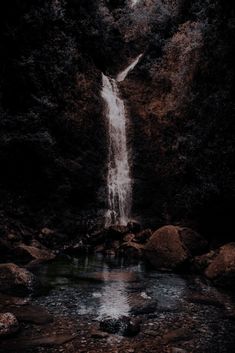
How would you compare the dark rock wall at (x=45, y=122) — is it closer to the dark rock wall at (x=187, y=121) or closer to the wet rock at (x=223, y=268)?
the dark rock wall at (x=187, y=121)

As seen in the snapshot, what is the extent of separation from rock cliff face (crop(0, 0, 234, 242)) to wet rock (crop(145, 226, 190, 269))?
8.09 feet

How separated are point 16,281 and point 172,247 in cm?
511

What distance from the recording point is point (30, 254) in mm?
12422

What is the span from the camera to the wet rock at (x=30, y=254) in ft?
40.0

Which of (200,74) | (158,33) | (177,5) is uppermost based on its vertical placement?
(177,5)

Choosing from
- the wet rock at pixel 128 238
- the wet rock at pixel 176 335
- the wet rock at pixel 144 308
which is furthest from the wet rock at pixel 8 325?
the wet rock at pixel 128 238

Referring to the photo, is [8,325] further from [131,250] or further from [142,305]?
[131,250]

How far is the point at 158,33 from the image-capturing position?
21.5 meters

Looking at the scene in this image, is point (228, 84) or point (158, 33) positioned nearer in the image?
point (228, 84)

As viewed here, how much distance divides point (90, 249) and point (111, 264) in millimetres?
2843

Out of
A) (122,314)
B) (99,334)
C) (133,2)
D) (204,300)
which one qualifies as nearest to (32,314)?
(99,334)

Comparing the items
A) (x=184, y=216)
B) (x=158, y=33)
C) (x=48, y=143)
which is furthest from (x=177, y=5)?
(x=184, y=216)

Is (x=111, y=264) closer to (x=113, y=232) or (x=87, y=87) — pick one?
(x=113, y=232)

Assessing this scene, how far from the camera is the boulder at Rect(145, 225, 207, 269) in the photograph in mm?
11305
